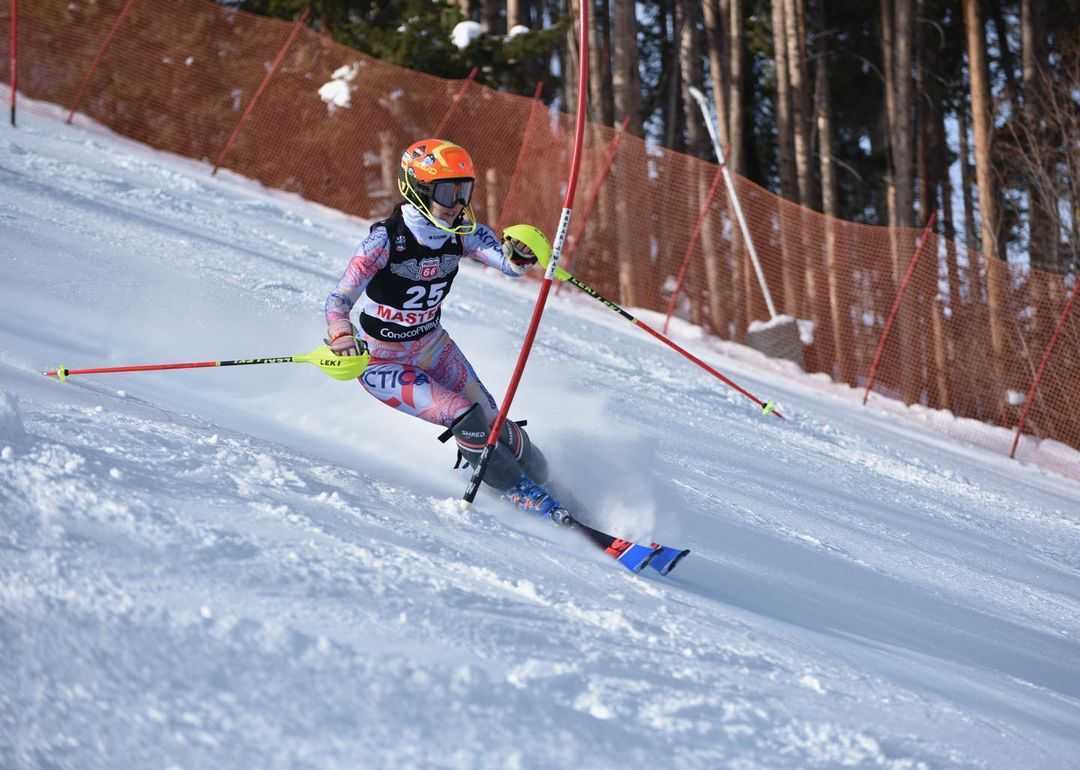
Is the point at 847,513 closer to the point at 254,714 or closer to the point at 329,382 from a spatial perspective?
the point at 329,382

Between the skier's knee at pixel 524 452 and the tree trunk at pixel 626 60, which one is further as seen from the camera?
the tree trunk at pixel 626 60

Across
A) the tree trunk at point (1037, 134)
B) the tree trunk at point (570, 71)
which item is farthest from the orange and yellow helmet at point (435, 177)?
the tree trunk at point (570, 71)

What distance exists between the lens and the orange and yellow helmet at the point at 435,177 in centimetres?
551

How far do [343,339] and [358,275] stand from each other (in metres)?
0.45

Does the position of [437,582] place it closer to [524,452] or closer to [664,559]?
[664,559]

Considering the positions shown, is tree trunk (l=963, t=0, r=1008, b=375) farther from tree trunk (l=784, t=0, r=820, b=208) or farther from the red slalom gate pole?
the red slalom gate pole

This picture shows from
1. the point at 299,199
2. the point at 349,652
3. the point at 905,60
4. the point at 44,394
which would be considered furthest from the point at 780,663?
the point at 905,60

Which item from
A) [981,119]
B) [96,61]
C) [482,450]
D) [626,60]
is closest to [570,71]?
[626,60]

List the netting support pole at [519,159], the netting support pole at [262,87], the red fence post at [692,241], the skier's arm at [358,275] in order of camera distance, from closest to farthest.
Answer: the skier's arm at [358,275] < the red fence post at [692,241] < the netting support pole at [519,159] < the netting support pole at [262,87]

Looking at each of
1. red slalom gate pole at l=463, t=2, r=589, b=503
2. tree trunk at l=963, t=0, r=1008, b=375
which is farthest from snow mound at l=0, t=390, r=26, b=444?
tree trunk at l=963, t=0, r=1008, b=375

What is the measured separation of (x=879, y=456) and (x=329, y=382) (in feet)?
16.8

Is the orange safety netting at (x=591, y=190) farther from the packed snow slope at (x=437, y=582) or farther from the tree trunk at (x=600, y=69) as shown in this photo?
the tree trunk at (x=600, y=69)

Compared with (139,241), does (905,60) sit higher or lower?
higher

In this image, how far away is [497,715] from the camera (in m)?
3.09
